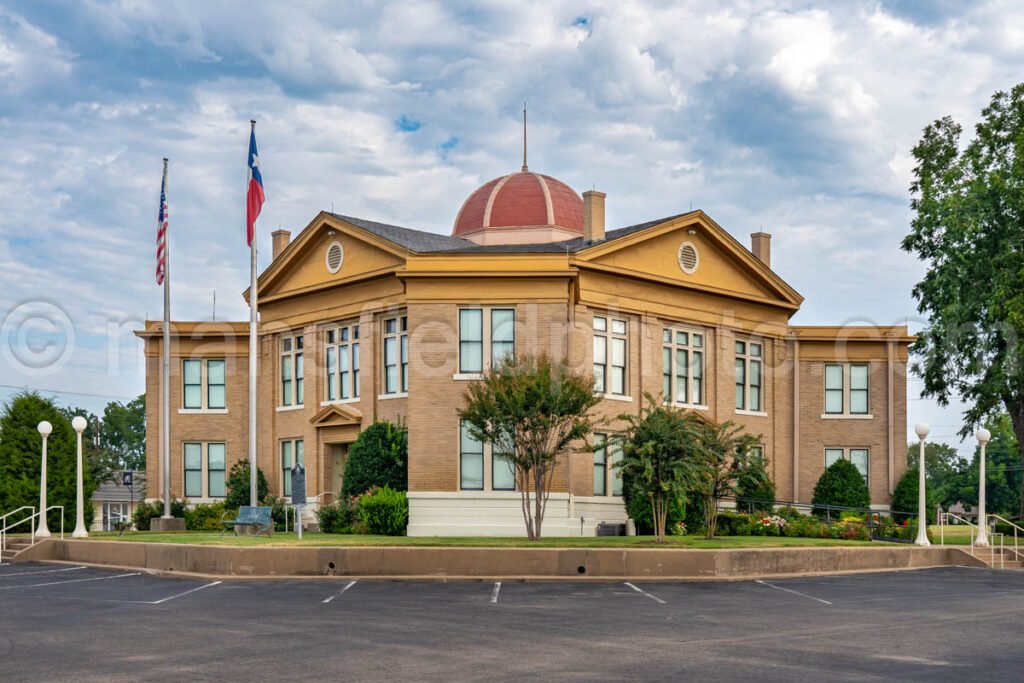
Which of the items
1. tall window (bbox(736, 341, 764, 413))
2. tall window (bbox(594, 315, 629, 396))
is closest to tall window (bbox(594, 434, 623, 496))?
tall window (bbox(594, 315, 629, 396))

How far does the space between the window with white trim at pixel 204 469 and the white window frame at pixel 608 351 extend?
15614 millimetres

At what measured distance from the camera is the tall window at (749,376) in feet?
140

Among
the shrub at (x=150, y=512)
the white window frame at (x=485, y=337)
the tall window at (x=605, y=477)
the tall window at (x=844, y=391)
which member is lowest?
the shrub at (x=150, y=512)

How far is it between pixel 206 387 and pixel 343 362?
7.70 metres

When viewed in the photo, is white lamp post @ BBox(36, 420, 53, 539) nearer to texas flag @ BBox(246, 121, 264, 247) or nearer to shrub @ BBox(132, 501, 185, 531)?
texas flag @ BBox(246, 121, 264, 247)

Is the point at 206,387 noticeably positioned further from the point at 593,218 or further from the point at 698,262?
the point at 698,262

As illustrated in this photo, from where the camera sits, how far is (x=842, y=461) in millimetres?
42656

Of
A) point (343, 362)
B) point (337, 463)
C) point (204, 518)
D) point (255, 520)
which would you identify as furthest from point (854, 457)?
point (204, 518)

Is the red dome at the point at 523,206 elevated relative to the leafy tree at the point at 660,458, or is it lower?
elevated

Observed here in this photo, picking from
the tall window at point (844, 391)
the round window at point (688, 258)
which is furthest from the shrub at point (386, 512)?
the tall window at point (844, 391)

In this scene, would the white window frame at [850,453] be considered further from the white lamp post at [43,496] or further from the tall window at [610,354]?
the white lamp post at [43,496]

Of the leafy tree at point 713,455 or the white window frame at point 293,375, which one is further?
the white window frame at point 293,375

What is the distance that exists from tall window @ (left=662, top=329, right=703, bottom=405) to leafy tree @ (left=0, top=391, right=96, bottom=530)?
18419 mm

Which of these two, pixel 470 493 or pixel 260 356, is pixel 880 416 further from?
pixel 260 356
